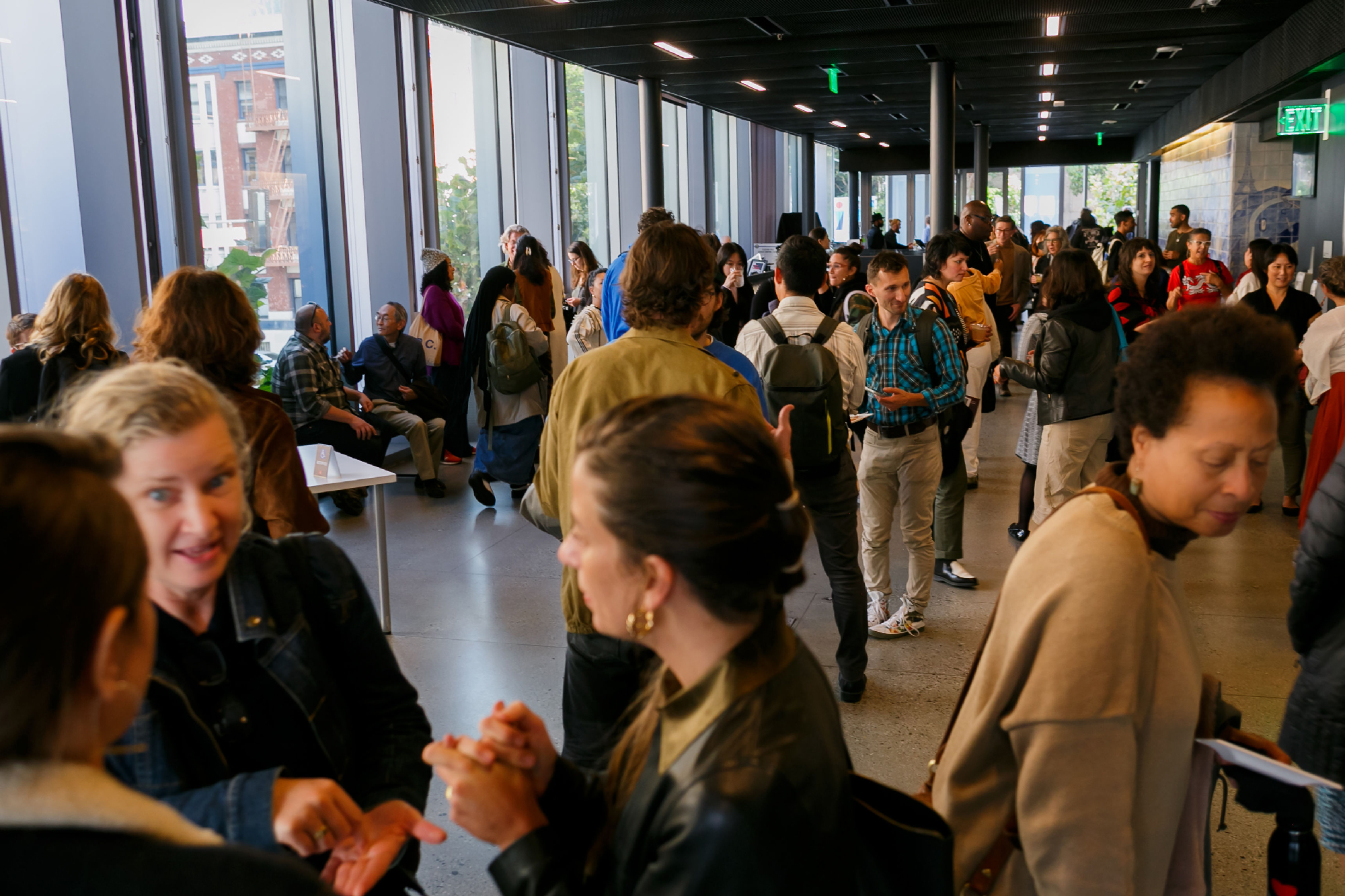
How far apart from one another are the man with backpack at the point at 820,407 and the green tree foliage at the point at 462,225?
693cm

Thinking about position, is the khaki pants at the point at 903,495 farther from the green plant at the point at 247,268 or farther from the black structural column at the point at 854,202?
the black structural column at the point at 854,202

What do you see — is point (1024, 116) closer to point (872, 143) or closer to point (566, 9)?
point (872, 143)

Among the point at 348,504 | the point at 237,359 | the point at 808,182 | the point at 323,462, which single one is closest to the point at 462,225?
the point at 348,504

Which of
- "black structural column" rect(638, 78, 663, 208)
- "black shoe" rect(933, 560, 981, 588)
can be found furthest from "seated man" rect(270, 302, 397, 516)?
"black structural column" rect(638, 78, 663, 208)

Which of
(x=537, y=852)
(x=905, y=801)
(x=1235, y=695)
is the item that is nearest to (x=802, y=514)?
(x=905, y=801)

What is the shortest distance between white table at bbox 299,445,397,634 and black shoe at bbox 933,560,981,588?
252 centimetres

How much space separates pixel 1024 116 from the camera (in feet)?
68.2

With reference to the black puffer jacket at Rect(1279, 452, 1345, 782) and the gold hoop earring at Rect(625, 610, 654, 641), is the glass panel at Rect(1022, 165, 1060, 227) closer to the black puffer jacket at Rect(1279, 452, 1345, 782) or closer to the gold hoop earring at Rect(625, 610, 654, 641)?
the black puffer jacket at Rect(1279, 452, 1345, 782)

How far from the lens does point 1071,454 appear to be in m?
5.19

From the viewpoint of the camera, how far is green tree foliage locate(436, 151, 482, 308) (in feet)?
33.8

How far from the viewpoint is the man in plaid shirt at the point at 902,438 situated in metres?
4.39

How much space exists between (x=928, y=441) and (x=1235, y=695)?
1.46 meters

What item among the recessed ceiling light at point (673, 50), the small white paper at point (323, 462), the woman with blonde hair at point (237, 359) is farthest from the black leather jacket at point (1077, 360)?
the recessed ceiling light at point (673, 50)

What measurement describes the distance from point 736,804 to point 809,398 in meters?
2.76
